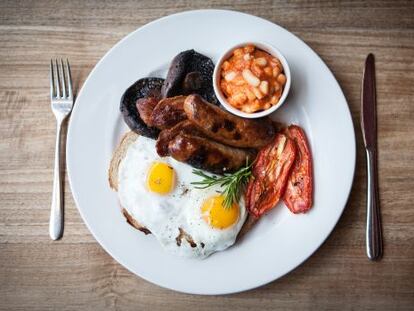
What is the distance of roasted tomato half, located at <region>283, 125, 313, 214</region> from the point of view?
294 cm

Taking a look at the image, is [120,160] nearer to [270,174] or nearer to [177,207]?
[177,207]

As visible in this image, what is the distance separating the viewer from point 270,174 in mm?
2949

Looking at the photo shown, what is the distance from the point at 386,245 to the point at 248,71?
1.67 m

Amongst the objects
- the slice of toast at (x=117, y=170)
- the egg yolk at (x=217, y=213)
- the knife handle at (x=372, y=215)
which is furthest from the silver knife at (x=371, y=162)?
the egg yolk at (x=217, y=213)

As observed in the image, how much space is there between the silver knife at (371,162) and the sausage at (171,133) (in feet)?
4.14

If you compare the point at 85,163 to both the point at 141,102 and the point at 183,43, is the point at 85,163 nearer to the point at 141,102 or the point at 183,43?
the point at 141,102

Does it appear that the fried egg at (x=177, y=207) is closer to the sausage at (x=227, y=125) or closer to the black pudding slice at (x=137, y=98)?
the black pudding slice at (x=137, y=98)

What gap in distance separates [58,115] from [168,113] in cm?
92

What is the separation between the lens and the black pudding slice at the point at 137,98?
2920mm

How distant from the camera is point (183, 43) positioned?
120 inches

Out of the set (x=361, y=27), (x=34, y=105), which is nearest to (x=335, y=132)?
(x=361, y=27)

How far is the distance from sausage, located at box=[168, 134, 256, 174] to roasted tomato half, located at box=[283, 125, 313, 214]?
404 millimetres

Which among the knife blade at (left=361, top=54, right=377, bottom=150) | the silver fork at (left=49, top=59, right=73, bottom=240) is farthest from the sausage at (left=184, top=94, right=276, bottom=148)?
the silver fork at (left=49, top=59, right=73, bottom=240)

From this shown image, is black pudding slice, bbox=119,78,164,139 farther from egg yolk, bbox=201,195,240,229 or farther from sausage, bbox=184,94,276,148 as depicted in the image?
egg yolk, bbox=201,195,240,229
